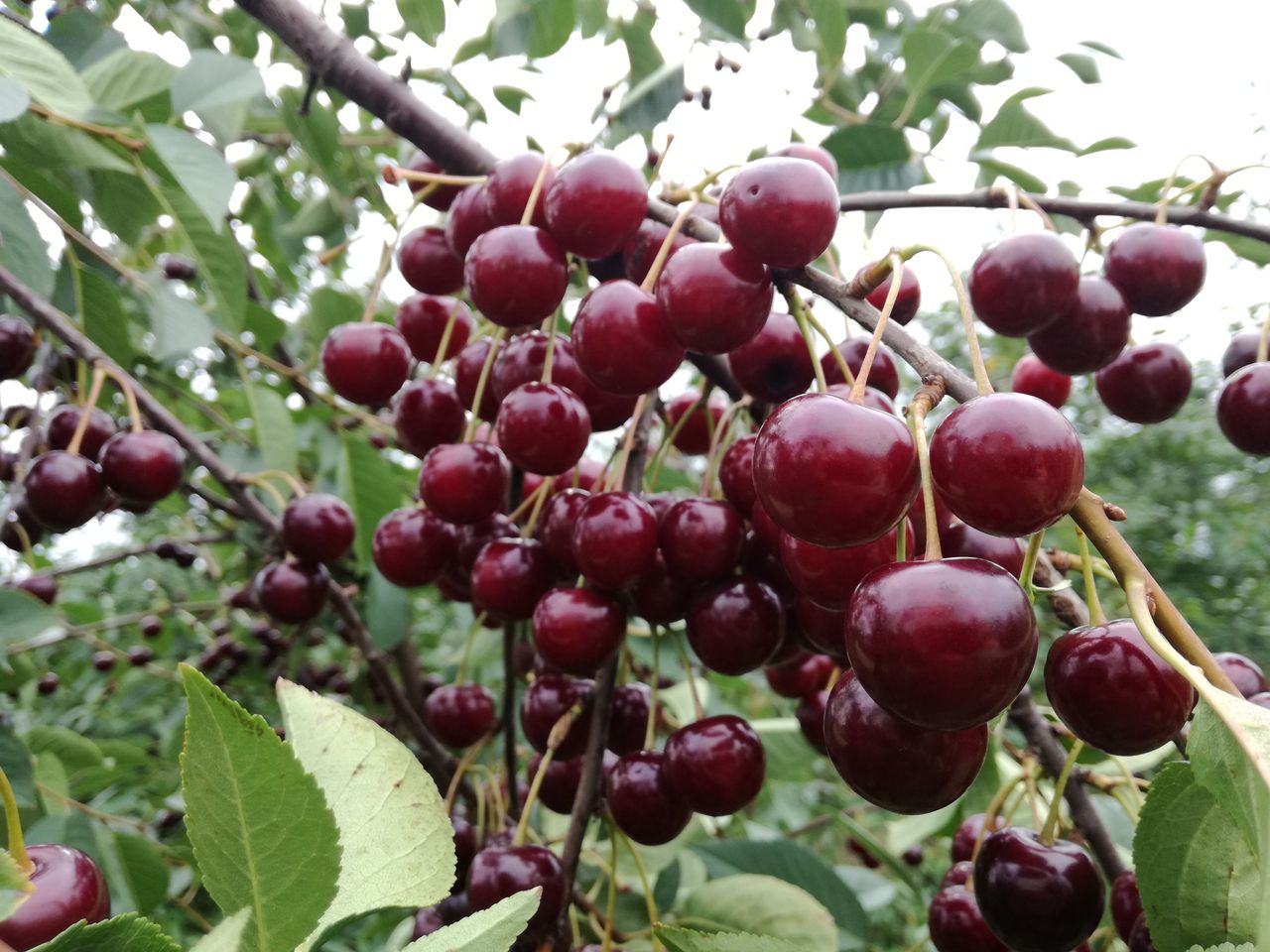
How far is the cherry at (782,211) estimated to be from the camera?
686 mm

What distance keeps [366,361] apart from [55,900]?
78cm

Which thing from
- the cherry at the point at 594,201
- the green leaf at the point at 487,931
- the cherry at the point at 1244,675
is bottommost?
the cherry at the point at 1244,675

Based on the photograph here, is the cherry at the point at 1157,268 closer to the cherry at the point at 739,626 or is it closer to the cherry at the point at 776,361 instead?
the cherry at the point at 776,361

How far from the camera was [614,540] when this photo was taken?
2.79 ft

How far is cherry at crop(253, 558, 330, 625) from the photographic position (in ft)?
4.83

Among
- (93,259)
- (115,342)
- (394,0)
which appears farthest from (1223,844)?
(93,259)

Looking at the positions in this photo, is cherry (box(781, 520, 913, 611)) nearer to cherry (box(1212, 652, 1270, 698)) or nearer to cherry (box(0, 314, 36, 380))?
cherry (box(1212, 652, 1270, 698))

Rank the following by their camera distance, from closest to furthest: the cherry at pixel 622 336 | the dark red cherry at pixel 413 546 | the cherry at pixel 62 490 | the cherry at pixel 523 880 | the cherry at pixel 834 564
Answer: the cherry at pixel 834 564
the cherry at pixel 622 336
the cherry at pixel 523 880
the dark red cherry at pixel 413 546
the cherry at pixel 62 490

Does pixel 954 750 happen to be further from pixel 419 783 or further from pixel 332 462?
pixel 332 462

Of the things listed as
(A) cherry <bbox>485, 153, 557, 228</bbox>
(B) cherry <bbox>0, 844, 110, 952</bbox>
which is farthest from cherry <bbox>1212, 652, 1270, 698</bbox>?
(B) cherry <bbox>0, 844, 110, 952</bbox>

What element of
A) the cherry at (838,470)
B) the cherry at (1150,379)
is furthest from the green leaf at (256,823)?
the cherry at (1150,379)

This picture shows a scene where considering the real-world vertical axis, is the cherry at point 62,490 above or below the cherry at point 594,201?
below

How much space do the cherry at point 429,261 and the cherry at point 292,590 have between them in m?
0.59

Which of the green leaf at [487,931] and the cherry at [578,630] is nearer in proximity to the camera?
the green leaf at [487,931]
